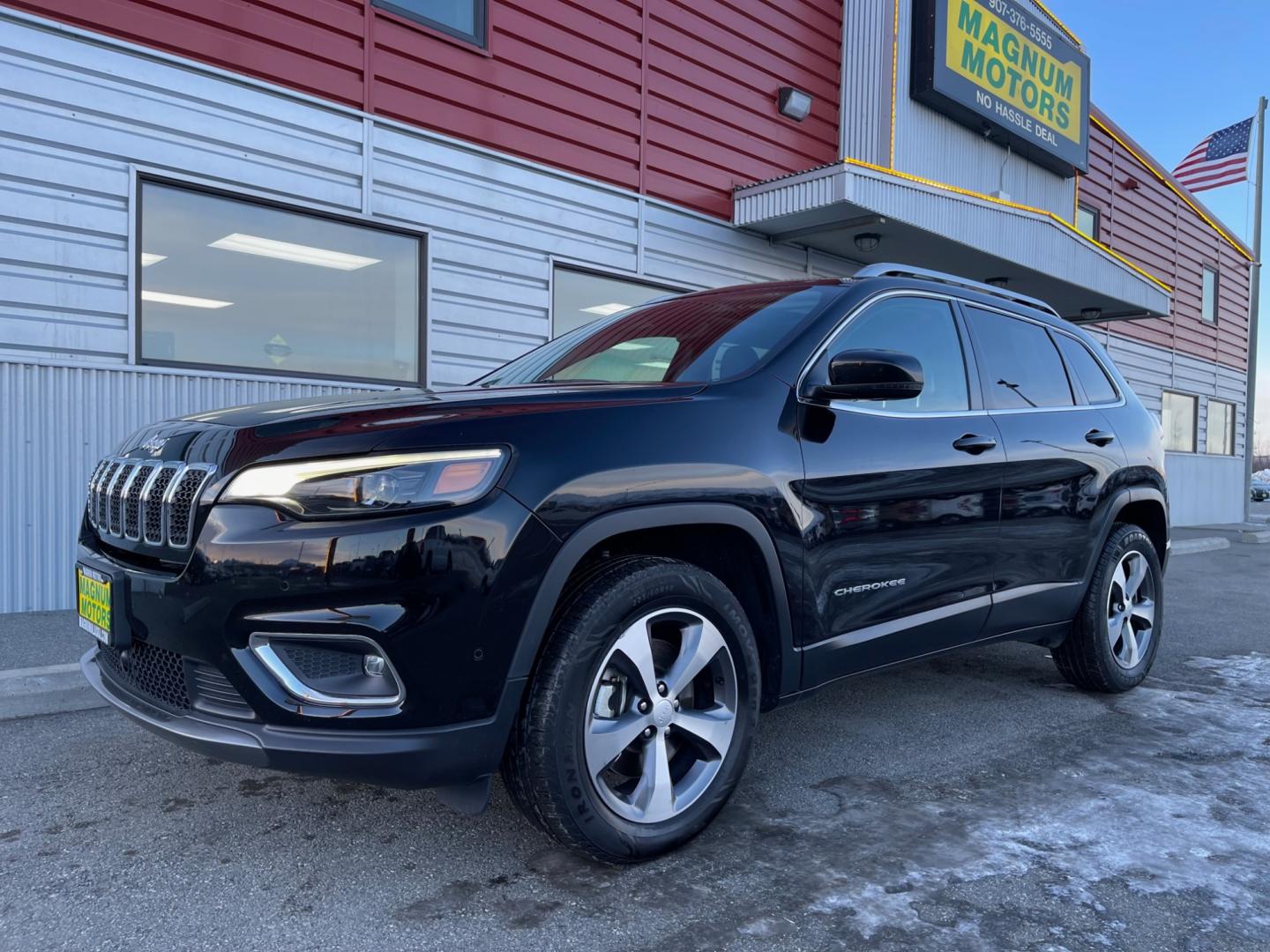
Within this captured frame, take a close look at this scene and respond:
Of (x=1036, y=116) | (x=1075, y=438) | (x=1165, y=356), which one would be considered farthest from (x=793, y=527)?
(x=1165, y=356)

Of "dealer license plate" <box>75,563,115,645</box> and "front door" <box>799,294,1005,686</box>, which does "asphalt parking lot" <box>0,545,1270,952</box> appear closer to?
"front door" <box>799,294,1005,686</box>

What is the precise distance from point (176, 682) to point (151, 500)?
1.54ft

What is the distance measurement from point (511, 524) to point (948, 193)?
893 cm

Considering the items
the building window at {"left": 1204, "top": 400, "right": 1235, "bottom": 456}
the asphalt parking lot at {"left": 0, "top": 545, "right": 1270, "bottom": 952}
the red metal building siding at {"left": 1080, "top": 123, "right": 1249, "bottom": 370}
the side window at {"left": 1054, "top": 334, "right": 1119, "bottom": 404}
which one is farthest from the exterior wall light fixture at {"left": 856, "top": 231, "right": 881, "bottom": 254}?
the building window at {"left": 1204, "top": 400, "right": 1235, "bottom": 456}

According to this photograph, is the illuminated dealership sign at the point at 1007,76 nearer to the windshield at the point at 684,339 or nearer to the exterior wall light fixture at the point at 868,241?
the exterior wall light fixture at the point at 868,241

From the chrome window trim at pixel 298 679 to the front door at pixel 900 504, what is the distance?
1.30 metres

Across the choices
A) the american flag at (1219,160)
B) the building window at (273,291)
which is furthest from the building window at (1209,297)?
the building window at (273,291)

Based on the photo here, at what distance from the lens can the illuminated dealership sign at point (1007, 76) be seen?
10.7 meters

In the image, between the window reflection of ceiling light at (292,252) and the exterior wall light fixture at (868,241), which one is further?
the exterior wall light fixture at (868,241)

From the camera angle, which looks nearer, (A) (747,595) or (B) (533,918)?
(B) (533,918)

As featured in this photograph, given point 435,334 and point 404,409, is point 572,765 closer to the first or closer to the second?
point 404,409

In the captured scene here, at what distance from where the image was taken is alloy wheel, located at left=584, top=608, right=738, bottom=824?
7.77ft

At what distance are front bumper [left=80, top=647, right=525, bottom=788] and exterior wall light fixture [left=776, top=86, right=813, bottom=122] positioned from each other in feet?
29.9

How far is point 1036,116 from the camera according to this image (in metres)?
12.7
